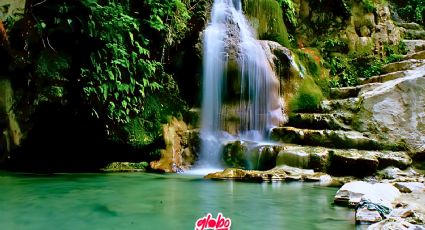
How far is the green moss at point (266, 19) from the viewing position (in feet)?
33.5

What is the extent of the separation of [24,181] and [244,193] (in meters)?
3.27

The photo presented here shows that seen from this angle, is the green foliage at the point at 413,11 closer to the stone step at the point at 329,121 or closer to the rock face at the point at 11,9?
the stone step at the point at 329,121

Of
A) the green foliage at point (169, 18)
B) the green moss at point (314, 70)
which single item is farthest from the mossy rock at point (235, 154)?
the green moss at point (314, 70)

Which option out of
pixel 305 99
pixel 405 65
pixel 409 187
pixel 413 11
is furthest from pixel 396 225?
pixel 413 11

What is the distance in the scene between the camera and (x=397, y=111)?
24.3 ft

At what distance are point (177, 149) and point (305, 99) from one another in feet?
10.9

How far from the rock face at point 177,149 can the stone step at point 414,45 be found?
27.5 ft

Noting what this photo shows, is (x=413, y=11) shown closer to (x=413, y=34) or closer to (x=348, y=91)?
(x=413, y=34)

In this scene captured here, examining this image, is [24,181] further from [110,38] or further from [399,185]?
[399,185]

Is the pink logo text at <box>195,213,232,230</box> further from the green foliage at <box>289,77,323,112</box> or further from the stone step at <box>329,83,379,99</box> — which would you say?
the stone step at <box>329,83,379,99</box>

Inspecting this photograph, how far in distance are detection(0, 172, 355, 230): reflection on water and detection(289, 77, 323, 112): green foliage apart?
362cm

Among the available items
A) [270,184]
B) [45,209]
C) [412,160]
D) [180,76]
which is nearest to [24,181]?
[45,209]

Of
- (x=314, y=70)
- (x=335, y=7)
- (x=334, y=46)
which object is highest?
(x=335, y=7)

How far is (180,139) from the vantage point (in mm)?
7922
